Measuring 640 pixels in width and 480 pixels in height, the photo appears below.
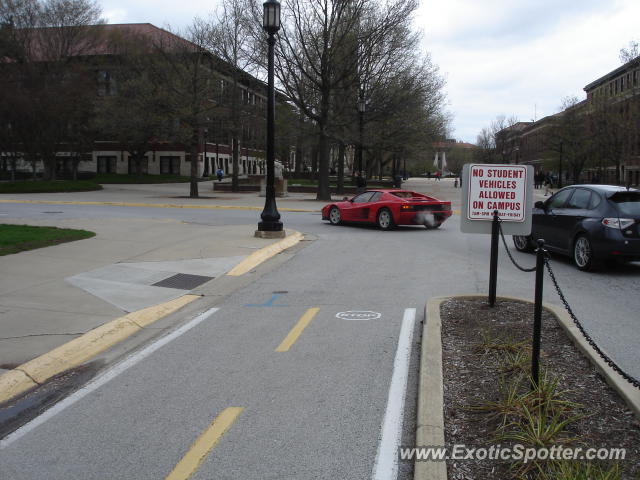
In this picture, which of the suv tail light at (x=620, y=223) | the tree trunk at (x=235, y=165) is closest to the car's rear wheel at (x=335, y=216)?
the suv tail light at (x=620, y=223)

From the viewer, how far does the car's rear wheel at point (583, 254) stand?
420 inches

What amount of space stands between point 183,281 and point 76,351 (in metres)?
3.86

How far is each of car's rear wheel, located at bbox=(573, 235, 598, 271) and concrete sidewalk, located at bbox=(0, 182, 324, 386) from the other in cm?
613

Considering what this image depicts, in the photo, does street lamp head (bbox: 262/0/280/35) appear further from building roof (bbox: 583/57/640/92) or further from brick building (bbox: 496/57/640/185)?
building roof (bbox: 583/57/640/92)

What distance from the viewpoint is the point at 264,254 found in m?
12.8

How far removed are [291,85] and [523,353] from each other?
30.7 meters

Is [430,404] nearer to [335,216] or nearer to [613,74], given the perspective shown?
[335,216]

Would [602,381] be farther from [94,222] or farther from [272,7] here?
[94,222]

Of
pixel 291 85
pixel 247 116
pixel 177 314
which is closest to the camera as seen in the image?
pixel 177 314

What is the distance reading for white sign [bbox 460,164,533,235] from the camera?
687 centimetres

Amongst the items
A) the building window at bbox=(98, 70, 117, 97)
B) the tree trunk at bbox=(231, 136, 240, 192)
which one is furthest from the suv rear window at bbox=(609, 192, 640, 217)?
the building window at bbox=(98, 70, 117, 97)

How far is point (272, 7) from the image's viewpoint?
1435 centimetres

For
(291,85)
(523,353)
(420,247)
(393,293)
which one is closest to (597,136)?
(291,85)

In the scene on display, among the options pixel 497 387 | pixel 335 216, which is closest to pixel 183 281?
pixel 497 387
